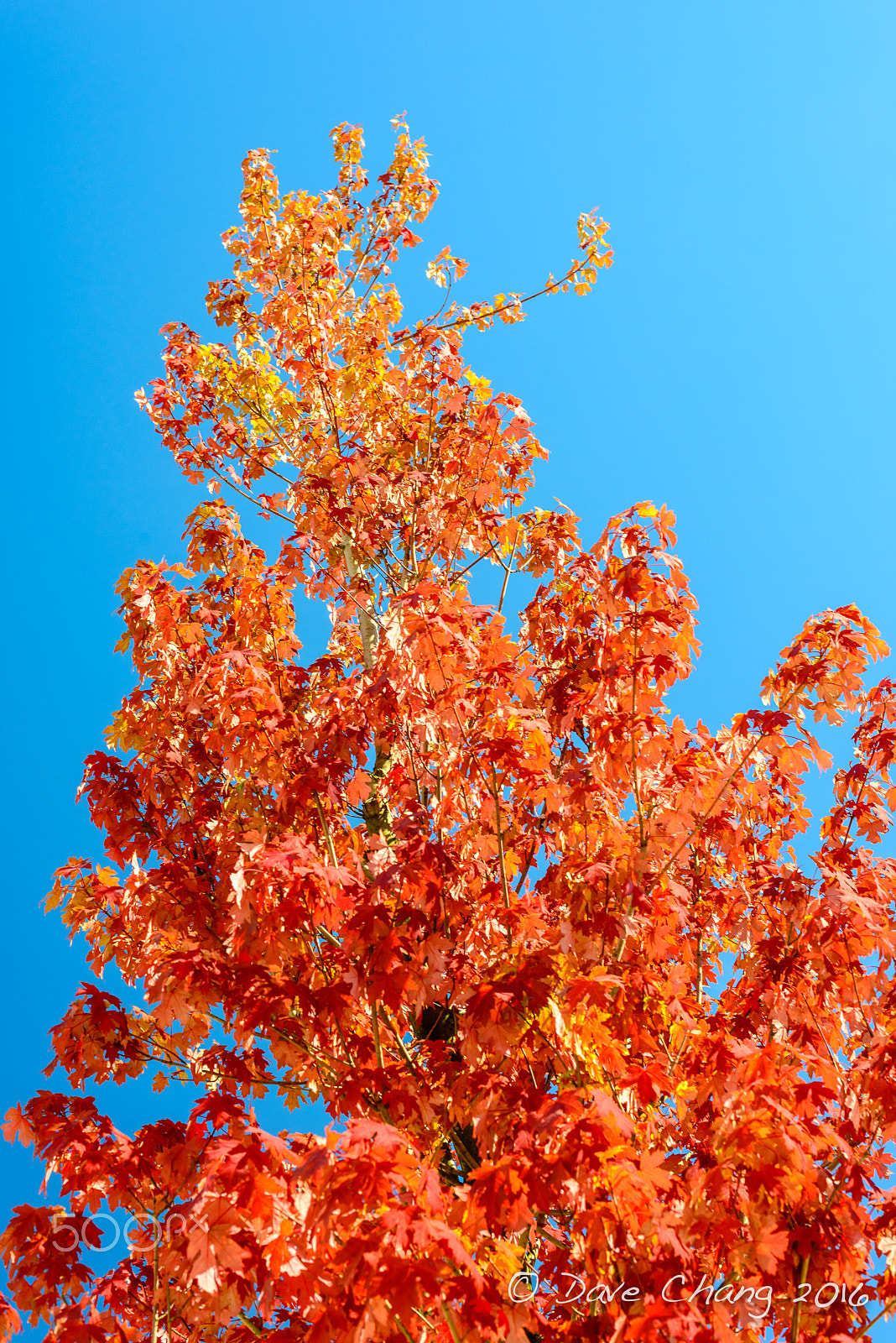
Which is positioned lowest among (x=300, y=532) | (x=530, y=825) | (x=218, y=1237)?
(x=218, y=1237)

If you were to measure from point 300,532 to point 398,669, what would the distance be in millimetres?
2571

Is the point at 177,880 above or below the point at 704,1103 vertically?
above

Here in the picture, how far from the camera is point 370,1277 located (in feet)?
8.71

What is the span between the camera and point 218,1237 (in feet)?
9.50

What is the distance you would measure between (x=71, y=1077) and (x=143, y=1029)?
0.41 meters

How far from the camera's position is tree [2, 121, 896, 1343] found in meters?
2.99

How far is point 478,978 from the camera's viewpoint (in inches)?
169

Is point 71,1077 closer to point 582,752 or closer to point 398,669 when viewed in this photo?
point 398,669

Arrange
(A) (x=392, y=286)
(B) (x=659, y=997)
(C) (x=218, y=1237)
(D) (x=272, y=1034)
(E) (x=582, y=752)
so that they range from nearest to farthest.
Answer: (C) (x=218, y=1237) → (B) (x=659, y=997) → (D) (x=272, y=1034) → (E) (x=582, y=752) → (A) (x=392, y=286)

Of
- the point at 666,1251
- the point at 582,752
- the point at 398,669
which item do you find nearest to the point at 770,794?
the point at 582,752

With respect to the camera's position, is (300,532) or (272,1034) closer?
(272,1034)

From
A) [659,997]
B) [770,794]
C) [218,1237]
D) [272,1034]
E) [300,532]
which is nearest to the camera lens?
[218,1237]

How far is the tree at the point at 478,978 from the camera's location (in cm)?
299

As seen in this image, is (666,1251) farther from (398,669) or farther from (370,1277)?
(398,669)
